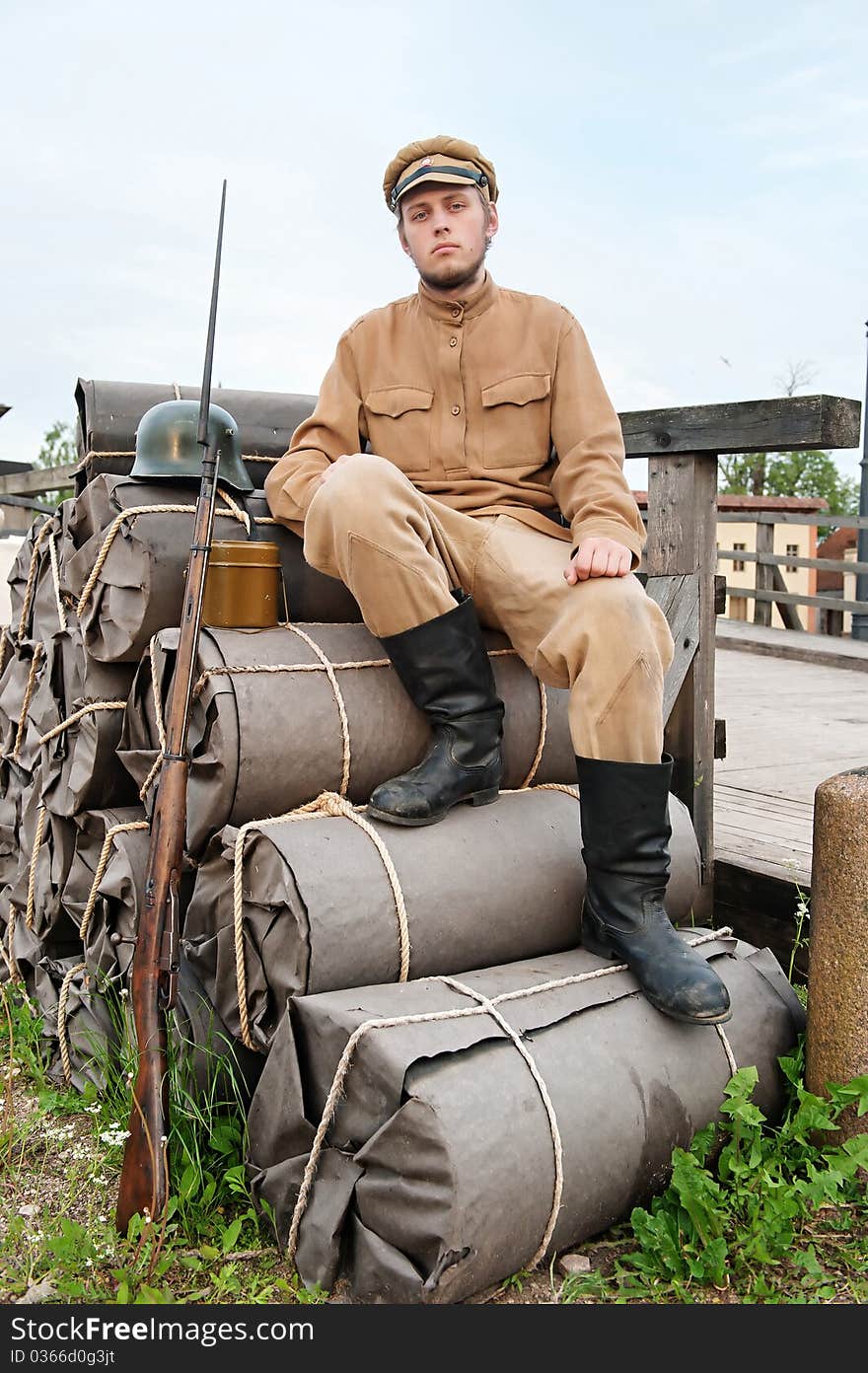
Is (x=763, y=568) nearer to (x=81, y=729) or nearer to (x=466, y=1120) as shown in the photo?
(x=81, y=729)

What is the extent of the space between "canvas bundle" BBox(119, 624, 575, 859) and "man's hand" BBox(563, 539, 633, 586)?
504 millimetres

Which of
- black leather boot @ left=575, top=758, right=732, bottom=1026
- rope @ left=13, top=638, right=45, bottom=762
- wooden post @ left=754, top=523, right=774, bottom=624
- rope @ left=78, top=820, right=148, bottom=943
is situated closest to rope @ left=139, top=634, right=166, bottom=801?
rope @ left=78, top=820, right=148, bottom=943

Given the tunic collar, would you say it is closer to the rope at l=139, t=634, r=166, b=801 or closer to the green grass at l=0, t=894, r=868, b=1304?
the rope at l=139, t=634, r=166, b=801

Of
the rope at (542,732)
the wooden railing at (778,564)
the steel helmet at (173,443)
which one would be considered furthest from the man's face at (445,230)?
the wooden railing at (778,564)

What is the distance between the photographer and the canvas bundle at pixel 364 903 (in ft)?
9.11

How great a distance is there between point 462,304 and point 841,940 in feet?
6.42

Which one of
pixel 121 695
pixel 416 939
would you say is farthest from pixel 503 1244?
pixel 121 695

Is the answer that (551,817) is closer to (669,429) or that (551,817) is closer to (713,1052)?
(713,1052)

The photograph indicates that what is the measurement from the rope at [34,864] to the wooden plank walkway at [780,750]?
220 cm

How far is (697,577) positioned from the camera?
413 centimetres

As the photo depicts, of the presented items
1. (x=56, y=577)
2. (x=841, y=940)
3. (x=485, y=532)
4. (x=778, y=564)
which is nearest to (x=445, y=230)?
(x=485, y=532)

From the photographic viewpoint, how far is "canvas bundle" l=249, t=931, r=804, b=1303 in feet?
7.77

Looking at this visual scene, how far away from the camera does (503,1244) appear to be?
7.93ft

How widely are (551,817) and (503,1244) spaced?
119cm
